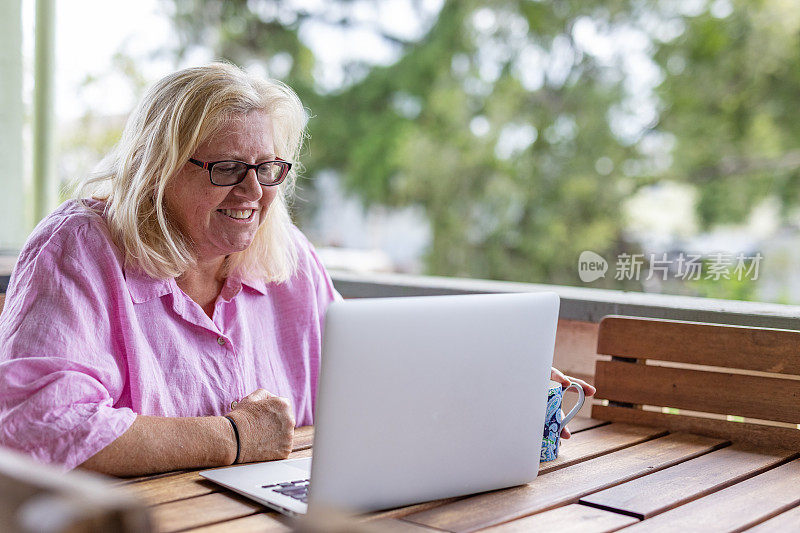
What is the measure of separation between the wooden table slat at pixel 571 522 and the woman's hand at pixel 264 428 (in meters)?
0.40

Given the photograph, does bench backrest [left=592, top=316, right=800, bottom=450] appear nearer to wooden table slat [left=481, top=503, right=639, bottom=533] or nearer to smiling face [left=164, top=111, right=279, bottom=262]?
wooden table slat [left=481, top=503, right=639, bottom=533]

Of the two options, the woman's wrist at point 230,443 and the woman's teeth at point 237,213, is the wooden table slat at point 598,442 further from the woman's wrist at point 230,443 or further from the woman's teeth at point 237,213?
the woman's teeth at point 237,213

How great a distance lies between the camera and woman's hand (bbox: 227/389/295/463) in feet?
4.26

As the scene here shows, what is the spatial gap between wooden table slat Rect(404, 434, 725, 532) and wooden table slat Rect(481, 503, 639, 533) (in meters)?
0.02

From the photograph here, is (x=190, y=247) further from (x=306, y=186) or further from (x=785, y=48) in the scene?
(x=306, y=186)

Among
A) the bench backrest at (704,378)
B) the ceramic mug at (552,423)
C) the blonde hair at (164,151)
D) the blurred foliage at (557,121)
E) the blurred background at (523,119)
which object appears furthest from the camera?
the blurred foliage at (557,121)

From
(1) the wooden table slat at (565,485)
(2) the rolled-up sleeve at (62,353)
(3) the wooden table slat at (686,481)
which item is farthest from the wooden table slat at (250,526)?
Result: (3) the wooden table slat at (686,481)

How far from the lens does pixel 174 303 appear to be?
1464 mm

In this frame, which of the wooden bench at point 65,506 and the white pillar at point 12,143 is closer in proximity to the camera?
the wooden bench at point 65,506

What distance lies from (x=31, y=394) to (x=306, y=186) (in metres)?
10.5

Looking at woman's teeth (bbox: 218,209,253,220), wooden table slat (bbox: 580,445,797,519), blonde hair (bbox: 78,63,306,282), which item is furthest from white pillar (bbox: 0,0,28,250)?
wooden table slat (bbox: 580,445,797,519)

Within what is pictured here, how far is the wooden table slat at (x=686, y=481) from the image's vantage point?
3.83ft

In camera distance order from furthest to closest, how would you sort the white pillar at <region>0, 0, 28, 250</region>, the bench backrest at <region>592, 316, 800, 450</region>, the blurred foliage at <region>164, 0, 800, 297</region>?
the blurred foliage at <region>164, 0, 800, 297</region> < the white pillar at <region>0, 0, 28, 250</region> < the bench backrest at <region>592, 316, 800, 450</region>

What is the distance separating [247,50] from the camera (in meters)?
11.7
